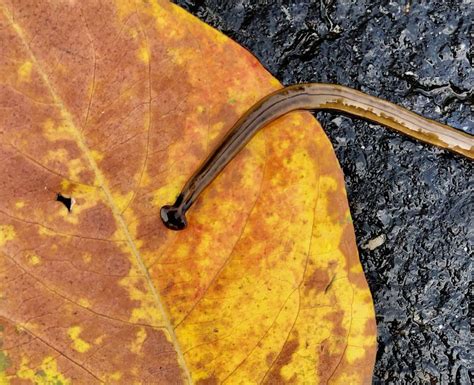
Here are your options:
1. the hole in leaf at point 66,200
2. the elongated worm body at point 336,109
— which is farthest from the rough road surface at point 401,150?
the hole in leaf at point 66,200

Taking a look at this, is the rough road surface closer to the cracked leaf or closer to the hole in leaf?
the cracked leaf

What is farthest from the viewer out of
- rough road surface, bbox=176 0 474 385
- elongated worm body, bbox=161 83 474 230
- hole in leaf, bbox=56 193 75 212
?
rough road surface, bbox=176 0 474 385

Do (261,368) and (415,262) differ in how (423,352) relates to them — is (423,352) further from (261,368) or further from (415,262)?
(261,368)

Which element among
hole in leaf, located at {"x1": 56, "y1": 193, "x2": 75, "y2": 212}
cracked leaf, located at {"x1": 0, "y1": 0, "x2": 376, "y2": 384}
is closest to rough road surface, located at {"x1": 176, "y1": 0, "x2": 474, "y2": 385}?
cracked leaf, located at {"x1": 0, "y1": 0, "x2": 376, "y2": 384}

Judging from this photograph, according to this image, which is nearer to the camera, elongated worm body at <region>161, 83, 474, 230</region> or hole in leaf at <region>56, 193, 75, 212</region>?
hole in leaf at <region>56, 193, 75, 212</region>

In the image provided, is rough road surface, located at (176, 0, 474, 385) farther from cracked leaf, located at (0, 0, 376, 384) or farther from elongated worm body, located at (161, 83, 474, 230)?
cracked leaf, located at (0, 0, 376, 384)

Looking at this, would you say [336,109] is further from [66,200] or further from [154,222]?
[66,200]

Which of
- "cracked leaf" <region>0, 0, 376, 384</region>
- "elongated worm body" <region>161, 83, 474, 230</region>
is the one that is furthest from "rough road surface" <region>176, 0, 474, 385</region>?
"cracked leaf" <region>0, 0, 376, 384</region>

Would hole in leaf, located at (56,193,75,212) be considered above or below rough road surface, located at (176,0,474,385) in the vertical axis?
below

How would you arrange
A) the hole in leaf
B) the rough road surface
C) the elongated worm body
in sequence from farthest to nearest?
the rough road surface
the elongated worm body
the hole in leaf
